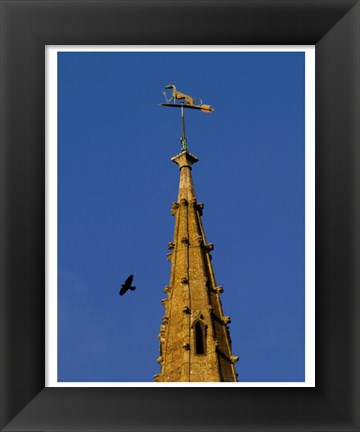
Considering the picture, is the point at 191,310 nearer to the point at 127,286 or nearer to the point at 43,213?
the point at 127,286

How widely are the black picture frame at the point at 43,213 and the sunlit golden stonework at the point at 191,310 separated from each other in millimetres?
15443

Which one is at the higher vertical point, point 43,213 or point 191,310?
point 43,213

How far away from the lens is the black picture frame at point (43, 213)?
13.2m

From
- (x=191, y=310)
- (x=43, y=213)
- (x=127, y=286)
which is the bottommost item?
(x=191, y=310)

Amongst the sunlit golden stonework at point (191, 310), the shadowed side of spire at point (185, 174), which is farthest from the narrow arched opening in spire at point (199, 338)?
the shadowed side of spire at point (185, 174)

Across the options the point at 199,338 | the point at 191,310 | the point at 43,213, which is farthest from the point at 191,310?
the point at 43,213

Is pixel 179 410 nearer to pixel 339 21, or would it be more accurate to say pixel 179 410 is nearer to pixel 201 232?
pixel 339 21

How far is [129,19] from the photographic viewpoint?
1388 centimetres

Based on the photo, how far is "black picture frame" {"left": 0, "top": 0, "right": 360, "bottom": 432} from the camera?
1323 centimetres

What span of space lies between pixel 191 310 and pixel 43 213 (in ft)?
67.1

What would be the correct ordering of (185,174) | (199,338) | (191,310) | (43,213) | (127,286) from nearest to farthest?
(43,213)
(127,286)
(199,338)
(191,310)
(185,174)

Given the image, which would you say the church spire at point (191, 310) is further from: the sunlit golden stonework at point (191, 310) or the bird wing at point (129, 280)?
the bird wing at point (129, 280)

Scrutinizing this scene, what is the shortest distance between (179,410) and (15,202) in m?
3.06

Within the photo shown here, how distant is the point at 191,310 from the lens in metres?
33.8
